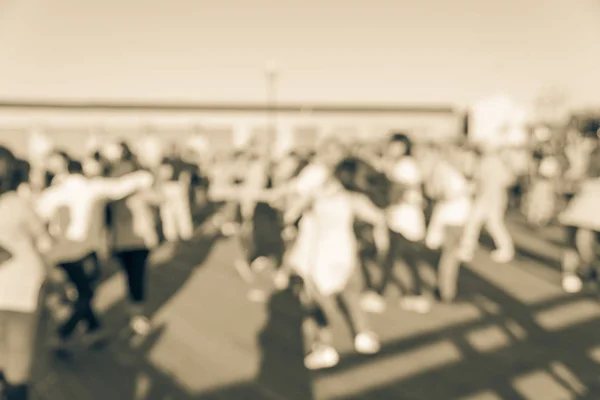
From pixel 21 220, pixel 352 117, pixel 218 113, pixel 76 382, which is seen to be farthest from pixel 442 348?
pixel 352 117

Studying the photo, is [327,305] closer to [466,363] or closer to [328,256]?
[328,256]

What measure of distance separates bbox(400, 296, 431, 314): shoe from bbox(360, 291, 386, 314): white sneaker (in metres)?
0.23

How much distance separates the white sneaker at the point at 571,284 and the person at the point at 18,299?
5461mm

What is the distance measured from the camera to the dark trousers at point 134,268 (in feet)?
13.3

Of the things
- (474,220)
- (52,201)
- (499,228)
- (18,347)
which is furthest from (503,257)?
(18,347)

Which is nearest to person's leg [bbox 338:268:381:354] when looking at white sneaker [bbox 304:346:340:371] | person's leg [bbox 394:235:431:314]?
white sneaker [bbox 304:346:340:371]

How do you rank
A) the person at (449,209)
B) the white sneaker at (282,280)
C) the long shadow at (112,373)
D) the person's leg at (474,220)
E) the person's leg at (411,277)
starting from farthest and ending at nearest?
1. the person's leg at (474,220)
2. the white sneaker at (282,280)
3. the person's leg at (411,277)
4. the person at (449,209)
5. the long shadow at (112,373)

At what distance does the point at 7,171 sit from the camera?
2752 millimetres

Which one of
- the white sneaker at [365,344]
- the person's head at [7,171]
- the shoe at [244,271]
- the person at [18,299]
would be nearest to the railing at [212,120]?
the shoe at [244,271]

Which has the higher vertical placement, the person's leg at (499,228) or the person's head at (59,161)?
the person's head at (59,161)

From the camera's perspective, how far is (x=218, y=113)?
68.0 ft

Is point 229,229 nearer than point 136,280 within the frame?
No

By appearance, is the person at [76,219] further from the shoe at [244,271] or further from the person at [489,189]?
the person at [489,189]

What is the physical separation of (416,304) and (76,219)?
3491 millimetres
